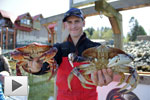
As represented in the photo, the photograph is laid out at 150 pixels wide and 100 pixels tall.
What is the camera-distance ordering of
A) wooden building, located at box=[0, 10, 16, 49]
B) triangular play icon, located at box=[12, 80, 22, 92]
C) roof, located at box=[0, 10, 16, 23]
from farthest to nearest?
roof, located at box=[0, 10, 16, 23] < wooden building, located at box=[0, 10, 16, 49] < triangular play icon, located at box=[12, 80, 22, 92]

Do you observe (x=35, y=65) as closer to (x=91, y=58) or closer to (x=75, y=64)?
(x=75, y=64)

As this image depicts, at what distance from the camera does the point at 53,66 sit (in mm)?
1753

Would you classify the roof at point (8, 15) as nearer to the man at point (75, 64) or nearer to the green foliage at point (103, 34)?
the green foliage at point (103, 34)

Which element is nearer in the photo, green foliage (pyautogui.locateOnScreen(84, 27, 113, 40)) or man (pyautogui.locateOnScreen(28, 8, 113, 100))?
man (pyautogui.locateOnScreen(28, 8, 113, 100))

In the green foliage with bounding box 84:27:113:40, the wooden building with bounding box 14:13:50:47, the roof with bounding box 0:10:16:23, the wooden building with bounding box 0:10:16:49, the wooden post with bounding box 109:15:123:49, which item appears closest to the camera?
the wooden post with bounding box 109:15:123:49

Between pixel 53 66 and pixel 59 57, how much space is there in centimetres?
24

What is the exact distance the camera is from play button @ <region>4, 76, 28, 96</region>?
2.35m

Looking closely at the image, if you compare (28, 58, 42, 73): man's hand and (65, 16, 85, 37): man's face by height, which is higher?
(65, 16, 85, 37): man's face

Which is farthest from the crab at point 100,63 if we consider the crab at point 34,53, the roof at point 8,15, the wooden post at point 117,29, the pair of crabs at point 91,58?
the roof at point 8,15

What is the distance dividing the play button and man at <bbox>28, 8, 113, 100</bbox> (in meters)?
0.85

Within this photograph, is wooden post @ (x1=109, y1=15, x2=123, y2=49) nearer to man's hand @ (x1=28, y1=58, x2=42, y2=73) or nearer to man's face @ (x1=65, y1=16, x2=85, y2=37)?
man's face @ (x1=65, y1=16, x2=85, y2=37)

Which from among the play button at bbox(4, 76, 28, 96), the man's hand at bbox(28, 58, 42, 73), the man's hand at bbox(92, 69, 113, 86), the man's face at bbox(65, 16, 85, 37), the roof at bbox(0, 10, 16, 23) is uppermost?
the roof at bbox(0, 10, 16, 23)

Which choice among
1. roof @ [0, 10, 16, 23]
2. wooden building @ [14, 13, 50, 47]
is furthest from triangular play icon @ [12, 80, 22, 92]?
roof @ [0, 10, 16, 23]

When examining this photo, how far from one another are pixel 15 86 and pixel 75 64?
1311mm
